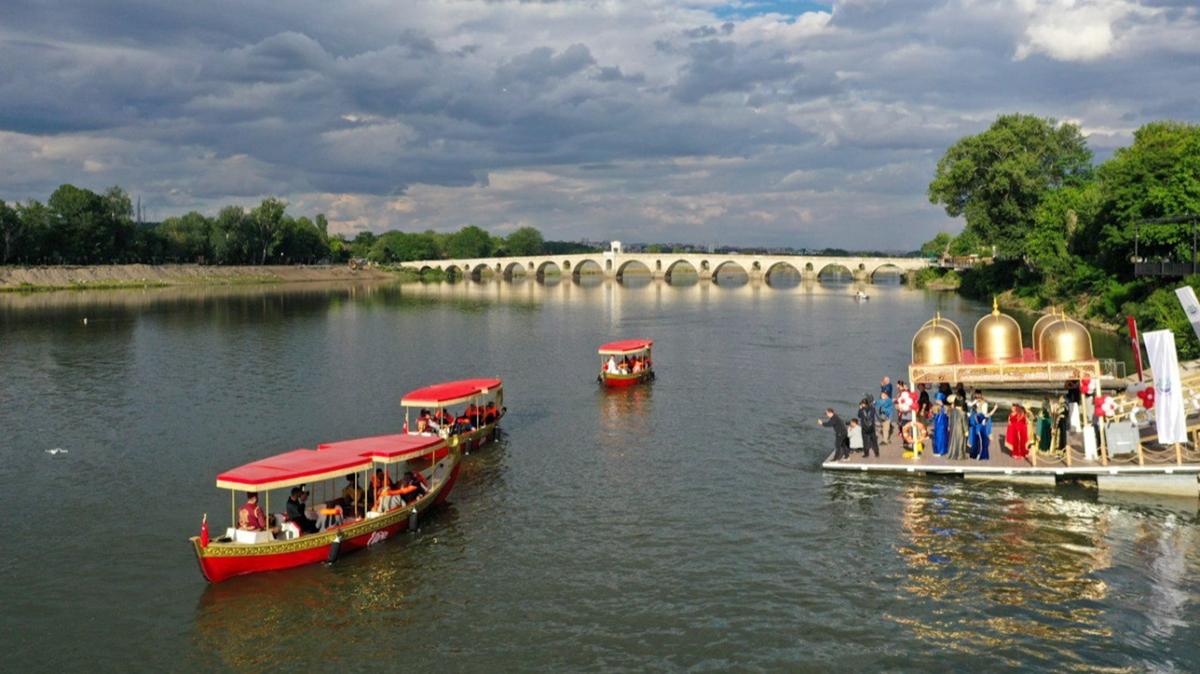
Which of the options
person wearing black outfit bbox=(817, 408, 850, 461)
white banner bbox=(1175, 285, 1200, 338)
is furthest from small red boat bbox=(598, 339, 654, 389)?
white banner bbox=(1175, 285, 1200, 338)

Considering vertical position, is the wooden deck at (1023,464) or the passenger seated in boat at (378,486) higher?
the passenger seated in boat at (378,486)

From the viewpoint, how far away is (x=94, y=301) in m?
116

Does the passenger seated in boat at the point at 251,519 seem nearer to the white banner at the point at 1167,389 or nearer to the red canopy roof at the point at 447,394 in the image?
the red canopy roof at the point at 447,394

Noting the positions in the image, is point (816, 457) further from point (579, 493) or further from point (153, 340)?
point (153, 340)

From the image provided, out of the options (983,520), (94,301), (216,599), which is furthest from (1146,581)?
(94,301)

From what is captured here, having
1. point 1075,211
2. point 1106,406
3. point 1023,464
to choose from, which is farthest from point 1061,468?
point 1075,211

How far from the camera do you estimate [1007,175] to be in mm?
98000

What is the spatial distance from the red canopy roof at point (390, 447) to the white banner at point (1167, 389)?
20.9 meters

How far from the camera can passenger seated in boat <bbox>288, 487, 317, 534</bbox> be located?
891 inches

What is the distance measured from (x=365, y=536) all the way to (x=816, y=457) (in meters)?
16.4

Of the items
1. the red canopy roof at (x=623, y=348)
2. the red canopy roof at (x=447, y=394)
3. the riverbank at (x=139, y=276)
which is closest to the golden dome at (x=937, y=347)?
the red canopy roof at (x=447, y=394)

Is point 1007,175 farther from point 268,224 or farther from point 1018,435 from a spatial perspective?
point 268,224

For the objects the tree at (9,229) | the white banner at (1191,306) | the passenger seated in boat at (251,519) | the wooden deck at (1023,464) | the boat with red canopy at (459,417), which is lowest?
the wooden deck at (1023,464)

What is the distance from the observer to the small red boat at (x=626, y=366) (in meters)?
48.5
